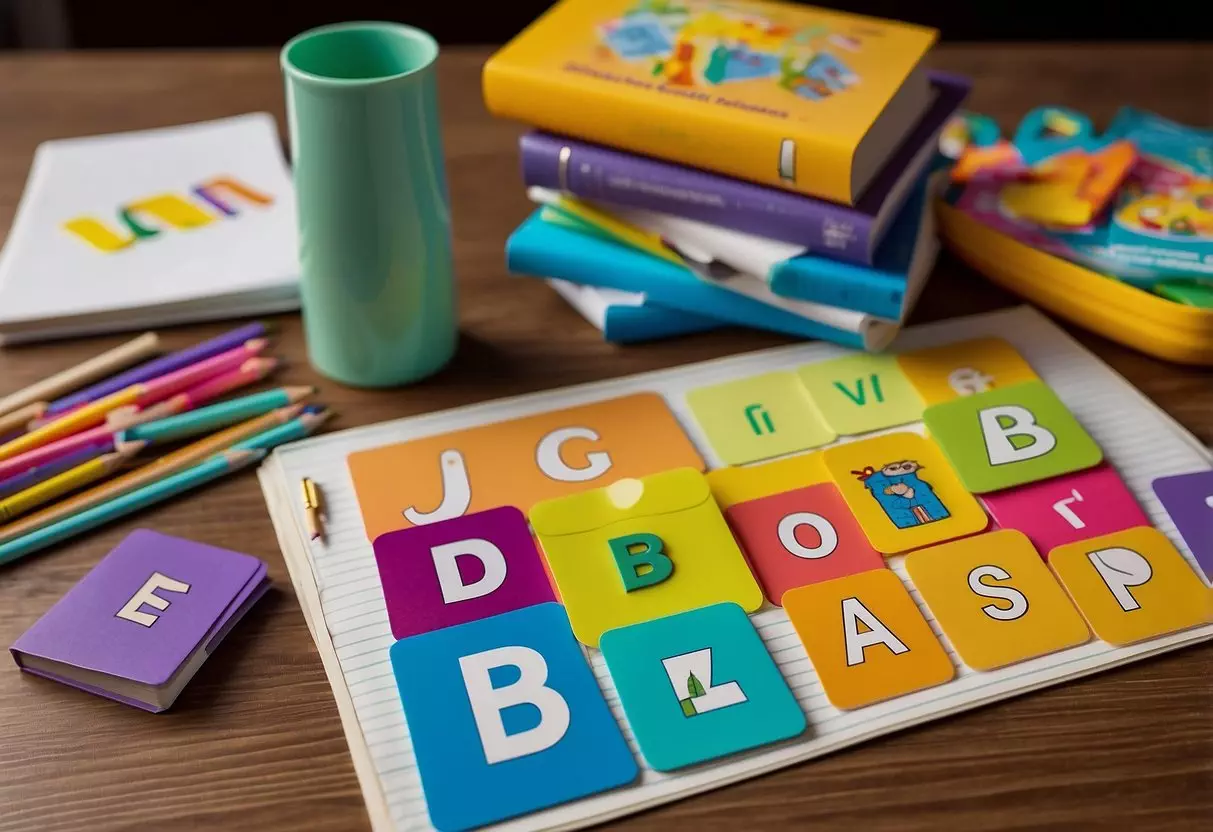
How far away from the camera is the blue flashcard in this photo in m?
0.48

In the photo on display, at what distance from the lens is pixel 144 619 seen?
0.55 metres

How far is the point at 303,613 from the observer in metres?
0.57

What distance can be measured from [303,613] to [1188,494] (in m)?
0.46

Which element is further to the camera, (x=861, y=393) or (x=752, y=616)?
(x=861, y=393)

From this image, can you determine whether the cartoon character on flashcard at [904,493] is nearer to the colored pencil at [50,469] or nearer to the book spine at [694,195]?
the book spine at [694,195]

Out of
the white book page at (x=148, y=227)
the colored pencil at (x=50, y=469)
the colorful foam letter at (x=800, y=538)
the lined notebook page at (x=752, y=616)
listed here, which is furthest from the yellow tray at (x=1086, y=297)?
the colored pencil at (x=50, y=469)

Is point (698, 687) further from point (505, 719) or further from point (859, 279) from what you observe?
point (859, 279)

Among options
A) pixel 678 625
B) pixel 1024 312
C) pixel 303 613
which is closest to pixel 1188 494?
pixel 1024 312

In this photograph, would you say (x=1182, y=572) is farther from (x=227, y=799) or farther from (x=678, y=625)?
(x=227, y=799)

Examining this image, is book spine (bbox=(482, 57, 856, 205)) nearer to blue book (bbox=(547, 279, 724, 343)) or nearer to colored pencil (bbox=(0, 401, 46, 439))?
blue book (bbox=(547, 279, 724, 343))

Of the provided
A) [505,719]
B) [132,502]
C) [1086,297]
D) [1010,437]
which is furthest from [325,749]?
[1086,297]

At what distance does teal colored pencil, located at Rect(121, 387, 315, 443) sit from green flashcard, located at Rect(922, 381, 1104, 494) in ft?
1.19

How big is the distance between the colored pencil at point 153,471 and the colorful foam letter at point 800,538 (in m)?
0.26

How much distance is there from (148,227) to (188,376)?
0.18m
